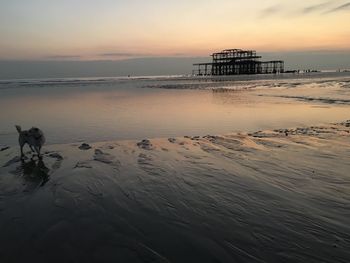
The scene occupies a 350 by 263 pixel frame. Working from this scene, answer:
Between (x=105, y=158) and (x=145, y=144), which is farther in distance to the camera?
(x=145, y=144)

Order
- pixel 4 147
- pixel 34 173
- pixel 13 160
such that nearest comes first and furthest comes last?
pixel 34 173
pixel 13 160
pixel 4 147

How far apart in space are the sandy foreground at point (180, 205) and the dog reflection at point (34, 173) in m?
0.02

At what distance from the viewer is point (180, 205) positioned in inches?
209

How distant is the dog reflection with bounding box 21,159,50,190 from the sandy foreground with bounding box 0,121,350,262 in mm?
23

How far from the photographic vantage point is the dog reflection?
6.74m

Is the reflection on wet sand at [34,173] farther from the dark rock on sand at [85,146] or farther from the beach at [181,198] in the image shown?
the dark rock on sand at [85,146]

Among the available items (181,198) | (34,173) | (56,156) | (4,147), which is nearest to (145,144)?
(56,156)

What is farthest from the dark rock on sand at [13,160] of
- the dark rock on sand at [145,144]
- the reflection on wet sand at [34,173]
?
the dark rock on sand at [145,144]

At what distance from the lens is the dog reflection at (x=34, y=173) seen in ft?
22.1

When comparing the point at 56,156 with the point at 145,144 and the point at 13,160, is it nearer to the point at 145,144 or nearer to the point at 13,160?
the point at 13,160

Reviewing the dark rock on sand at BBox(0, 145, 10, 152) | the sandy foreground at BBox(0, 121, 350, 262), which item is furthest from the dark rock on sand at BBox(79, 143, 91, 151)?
the dark rock on sand at BBox(0, 145, 10, 152)

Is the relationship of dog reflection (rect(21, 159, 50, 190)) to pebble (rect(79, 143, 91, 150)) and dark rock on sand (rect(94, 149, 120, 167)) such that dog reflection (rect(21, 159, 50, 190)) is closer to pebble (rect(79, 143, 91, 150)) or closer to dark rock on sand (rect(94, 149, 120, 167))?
dark rock on sand (rect(94, 149, 120, 167))

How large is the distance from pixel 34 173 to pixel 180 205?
147 inches

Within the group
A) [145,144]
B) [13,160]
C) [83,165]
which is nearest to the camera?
[83,165]
